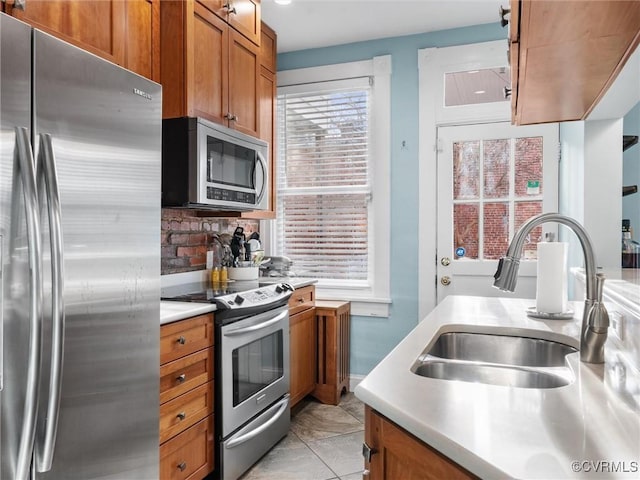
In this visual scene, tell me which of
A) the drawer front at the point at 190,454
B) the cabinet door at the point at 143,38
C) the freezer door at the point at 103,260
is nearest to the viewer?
the freezer door at the point at 103,260

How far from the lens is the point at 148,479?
1674 mm

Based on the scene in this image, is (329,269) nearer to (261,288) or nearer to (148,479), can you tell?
(261,288)

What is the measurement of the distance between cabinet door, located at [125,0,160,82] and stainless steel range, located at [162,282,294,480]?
1138 mm

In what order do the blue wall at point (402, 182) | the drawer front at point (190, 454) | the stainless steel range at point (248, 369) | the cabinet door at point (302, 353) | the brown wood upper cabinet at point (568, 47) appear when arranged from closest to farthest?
1. the brown wood upper cabinet at point (568, 47)
2. the drawer front at point (190, 454)
3. the stainless steel range at point (248, 369)
4. the cabinet door at point (302, 353)
5. the blue wall at point (402, 182)

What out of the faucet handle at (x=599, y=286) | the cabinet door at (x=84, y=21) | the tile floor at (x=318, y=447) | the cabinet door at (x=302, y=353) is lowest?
the tile floor at (x=318, y=447)

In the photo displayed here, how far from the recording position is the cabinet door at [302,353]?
303 centimetres

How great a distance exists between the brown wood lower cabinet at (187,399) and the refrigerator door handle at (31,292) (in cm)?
65

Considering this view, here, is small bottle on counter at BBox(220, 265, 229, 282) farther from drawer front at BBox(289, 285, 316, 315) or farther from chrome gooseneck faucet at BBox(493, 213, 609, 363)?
chrome gooseneck faucet at BBox(493, 213, 609, 363)

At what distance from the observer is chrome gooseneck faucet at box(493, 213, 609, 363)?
1.12m

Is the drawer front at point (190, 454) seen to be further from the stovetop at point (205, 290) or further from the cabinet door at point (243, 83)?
the cabinet door at point (243, 83)

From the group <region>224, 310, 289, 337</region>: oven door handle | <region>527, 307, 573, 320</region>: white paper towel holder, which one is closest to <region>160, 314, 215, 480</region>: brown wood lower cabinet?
<region>224, 310, 289, 337</region>: oven door handle

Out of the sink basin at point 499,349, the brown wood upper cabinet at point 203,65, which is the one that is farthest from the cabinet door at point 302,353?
the sink basin at point 499,349

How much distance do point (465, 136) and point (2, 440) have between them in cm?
321

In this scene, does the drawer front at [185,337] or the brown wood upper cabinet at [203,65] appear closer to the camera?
the drawer front at [185,337]
